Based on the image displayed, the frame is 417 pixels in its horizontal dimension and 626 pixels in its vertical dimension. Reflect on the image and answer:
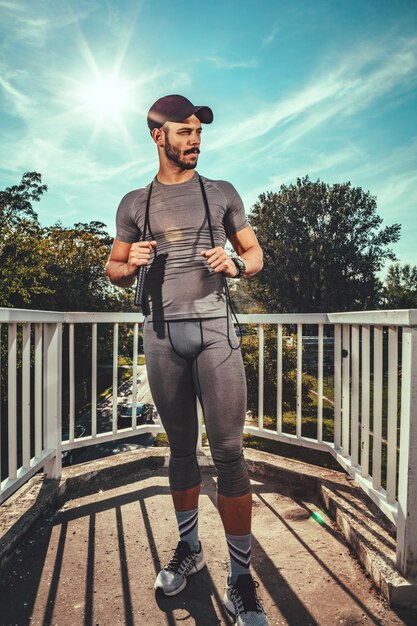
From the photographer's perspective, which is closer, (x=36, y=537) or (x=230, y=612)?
(x=230, y=612)

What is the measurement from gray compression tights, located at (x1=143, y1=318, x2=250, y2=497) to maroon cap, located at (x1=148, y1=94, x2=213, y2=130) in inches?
32.2

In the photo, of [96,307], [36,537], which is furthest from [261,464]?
[96,307]

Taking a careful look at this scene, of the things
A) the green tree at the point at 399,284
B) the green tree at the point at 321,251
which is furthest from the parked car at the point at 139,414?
the green tree at the point at 399,284

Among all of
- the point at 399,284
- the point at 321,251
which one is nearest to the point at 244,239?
the point at 321,251

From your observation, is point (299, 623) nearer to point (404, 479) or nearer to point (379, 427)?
point (404, 479)

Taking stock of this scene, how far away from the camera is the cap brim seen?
1.55m

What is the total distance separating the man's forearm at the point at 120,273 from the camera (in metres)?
1.61

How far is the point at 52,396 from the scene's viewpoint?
242 cm

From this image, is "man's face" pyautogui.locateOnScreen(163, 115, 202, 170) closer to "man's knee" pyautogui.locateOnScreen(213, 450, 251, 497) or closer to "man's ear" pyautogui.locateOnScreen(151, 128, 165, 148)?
"man's ear" pyautogui.locateOnScreen(151, 128, 165, 148)

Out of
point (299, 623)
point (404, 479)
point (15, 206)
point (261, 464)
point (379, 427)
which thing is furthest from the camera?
point (15, 206)

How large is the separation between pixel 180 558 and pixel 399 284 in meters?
52.9

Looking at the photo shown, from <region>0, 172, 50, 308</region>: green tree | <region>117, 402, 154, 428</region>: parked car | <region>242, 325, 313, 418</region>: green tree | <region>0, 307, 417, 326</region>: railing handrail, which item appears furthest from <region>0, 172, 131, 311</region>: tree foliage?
<region>0, 307, 417, 326</region>: railing handrail

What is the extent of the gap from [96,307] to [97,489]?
50.9 feet

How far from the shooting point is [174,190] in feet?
5.19
